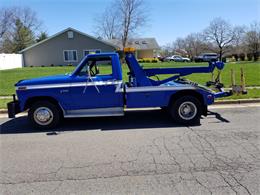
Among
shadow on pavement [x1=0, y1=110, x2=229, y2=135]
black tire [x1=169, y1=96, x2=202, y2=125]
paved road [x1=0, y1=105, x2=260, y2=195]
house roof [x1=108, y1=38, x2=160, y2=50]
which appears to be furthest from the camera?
house roof [x1=108, y1=38, x2=160, y2=50]

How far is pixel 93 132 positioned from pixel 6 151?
1.92 metres

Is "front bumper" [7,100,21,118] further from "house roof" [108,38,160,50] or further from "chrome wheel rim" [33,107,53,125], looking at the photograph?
"house roof" [108,38,160,50]

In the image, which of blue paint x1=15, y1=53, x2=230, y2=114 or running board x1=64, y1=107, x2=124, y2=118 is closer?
blue paint x1=15, y1=53, x2=230, y2=114

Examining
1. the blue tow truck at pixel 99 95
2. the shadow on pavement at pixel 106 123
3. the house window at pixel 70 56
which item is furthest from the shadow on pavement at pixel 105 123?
the house window at pixel 70 56

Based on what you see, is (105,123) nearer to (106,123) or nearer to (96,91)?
(106,123)

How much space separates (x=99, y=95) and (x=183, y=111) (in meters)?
2.27

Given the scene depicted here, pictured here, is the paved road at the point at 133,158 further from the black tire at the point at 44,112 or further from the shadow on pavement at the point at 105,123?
the black tire at the point at 44,112

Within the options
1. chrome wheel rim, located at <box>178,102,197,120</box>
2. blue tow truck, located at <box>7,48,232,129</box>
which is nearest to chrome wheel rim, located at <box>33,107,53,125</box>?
blue tow truck, located at <box>7,48,232,129</box>

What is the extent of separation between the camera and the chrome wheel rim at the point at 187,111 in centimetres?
627

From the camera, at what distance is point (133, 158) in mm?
4195

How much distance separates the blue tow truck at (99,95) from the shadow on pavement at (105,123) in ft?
1.06

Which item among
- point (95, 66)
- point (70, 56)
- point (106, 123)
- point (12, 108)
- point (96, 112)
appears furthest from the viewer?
point (70, 56)

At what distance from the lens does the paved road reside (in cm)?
330

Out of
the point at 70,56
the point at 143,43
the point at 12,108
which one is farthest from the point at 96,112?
the point at 143,43
